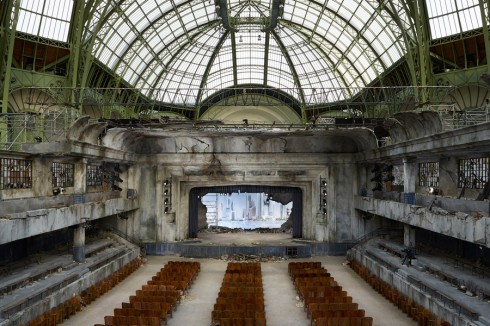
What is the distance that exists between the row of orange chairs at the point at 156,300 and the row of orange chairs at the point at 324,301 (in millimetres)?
5304

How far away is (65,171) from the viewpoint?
27.7 metres

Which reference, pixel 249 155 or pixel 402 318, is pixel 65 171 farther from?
pixel 402 318

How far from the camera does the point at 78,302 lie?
64.4 feet

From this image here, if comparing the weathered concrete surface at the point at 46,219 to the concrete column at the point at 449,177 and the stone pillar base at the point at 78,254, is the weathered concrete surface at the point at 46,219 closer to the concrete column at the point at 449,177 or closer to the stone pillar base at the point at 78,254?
the stone pillar base at the point at 78,254

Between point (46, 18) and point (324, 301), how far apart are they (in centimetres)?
2731

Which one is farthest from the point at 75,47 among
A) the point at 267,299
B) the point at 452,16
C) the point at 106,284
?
the point at 452,16

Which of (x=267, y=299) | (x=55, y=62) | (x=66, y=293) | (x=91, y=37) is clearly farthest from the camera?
(x=55, y=62)

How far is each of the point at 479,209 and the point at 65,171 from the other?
2128 centimetres

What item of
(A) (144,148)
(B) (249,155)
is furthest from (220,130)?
(A) (144,148)

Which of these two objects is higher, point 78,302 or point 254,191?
point 254,191

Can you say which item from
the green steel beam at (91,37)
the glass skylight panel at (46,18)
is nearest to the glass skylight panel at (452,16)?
the green steel beam at (91,37)

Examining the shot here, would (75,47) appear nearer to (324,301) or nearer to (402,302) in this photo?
(324,301)

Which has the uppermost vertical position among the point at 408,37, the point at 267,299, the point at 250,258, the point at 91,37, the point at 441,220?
the point at 408,37

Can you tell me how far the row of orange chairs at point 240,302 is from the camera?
16109 mm
